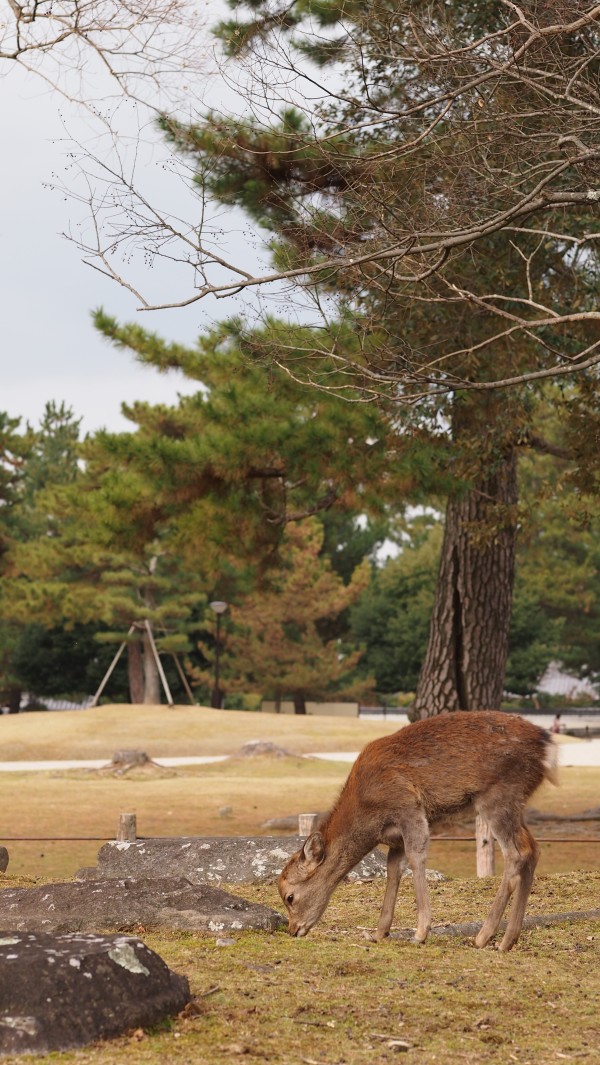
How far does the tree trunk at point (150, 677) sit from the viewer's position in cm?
4162

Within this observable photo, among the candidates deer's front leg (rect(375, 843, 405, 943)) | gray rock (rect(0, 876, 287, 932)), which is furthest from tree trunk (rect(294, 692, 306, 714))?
deer's front leg (rect(375, 843, 405, 943))

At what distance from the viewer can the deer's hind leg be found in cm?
702

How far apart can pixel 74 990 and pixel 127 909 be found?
2711 mm

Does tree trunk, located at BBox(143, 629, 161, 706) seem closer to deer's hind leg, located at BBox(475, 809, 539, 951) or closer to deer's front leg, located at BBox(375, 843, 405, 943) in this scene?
deer's front leg, located at BBox(375, 843, 405, 943)

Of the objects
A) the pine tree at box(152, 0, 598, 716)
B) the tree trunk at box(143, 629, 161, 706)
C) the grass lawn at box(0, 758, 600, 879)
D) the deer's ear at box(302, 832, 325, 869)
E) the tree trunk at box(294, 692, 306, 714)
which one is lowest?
the grass lawn at box(0, 758, 600, 879)

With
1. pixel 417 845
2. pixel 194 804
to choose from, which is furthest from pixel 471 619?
pixel 417 845

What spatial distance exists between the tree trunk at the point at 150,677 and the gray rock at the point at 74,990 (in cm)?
3648

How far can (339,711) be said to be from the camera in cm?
4738

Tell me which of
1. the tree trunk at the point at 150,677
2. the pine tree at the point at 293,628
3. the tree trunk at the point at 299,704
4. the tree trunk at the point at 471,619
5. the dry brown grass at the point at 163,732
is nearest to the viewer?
the tree trunk at the point at 471,619

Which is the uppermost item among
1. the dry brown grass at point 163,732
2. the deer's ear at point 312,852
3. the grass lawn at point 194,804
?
the dry brown grass at point 163,732

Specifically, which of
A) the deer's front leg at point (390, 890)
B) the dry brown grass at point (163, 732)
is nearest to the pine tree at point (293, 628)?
the dry brown grass at point (163, 732)

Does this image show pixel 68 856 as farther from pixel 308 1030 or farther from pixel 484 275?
pixel 308 1030

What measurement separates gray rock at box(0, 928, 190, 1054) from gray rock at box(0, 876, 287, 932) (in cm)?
214

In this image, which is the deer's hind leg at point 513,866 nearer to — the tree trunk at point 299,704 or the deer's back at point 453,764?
the deer's back at point 453,764
